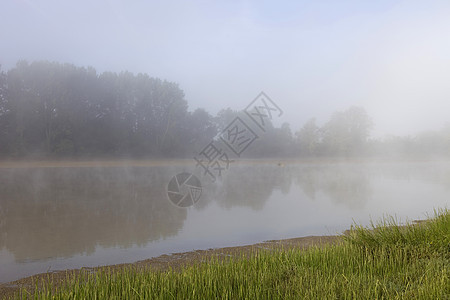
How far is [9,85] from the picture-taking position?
45375 mm

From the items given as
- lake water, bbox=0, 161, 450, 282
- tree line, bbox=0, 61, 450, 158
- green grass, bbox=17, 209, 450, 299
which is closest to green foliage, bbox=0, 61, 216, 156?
tree line, bbox=0, 61, 450, 158

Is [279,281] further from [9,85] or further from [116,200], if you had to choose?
[9,85]

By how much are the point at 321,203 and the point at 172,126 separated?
44720 mm

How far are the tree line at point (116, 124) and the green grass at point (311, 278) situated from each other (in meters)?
41.5

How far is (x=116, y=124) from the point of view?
53.5 m

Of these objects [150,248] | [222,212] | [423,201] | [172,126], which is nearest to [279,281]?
[150,248]
